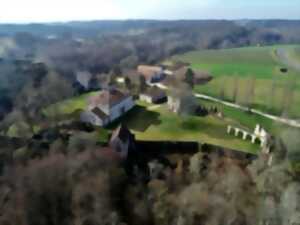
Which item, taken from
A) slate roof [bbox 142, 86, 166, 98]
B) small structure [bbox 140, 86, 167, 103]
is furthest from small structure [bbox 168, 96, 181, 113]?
slate roof [bbox 142, 86, 166, 98]

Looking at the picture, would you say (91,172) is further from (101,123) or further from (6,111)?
(6,111)

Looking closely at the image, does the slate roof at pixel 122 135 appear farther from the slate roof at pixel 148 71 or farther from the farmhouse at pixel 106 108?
the slate roof at pixel 148 71

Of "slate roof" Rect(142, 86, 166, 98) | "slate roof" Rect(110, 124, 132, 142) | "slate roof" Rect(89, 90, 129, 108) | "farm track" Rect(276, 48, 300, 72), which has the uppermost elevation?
"slate roof" Rect(89, 90, 129, 108)

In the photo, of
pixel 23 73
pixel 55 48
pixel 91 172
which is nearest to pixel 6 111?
pixel 23 73

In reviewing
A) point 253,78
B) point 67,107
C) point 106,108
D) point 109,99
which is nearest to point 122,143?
point 106,108

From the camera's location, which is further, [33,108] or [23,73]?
[23,73]

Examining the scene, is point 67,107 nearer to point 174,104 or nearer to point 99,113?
point 99,113

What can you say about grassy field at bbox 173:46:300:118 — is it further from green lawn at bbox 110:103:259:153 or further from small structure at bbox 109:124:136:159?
small structure at bbox 109:124:136:159
